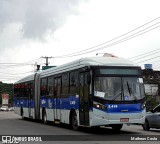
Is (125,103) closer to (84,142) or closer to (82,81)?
(82,81)

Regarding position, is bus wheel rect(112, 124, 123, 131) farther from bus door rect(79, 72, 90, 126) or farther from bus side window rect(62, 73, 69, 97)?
bus side window rect(62, 73, 69, 97)

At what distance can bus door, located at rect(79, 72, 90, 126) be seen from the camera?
57.3 ft

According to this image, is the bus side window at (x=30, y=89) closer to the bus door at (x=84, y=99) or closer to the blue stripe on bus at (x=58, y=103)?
the blue stripe on bus at (x=58, y=103)

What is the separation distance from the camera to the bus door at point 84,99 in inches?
688

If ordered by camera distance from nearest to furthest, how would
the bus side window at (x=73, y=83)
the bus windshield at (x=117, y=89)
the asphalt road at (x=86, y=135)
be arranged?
the asphalt road at (x=86, y=135)
the bus windshield at (x=117, y=89)
the bus side window at (x=73, y=83)

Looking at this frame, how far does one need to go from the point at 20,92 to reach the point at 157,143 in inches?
778

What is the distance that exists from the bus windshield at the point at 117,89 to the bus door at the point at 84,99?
2.18 ft

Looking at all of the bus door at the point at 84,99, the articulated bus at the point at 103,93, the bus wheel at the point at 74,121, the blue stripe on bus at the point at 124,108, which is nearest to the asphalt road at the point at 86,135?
the bus wheel at the point at 74,121

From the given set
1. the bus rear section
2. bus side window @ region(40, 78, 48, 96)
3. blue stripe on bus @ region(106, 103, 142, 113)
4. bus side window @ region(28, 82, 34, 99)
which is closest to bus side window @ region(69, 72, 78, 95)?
the bus rear section

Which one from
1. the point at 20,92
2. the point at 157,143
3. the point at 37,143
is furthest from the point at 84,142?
the point at 20,92

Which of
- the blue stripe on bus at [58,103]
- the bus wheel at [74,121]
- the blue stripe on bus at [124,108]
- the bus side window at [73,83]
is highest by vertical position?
the bus side window at [73,83]

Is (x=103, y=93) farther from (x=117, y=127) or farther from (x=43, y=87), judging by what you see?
(x=43, y=87)

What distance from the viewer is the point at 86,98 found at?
17.6 metres

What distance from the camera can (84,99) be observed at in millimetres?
17828
